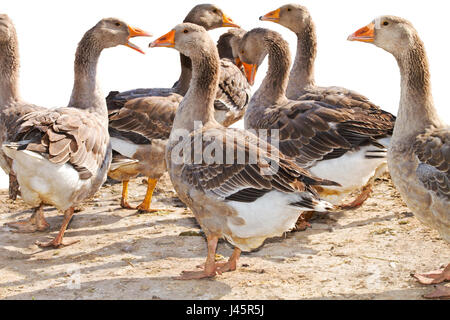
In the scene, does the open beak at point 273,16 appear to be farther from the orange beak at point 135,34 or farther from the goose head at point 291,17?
the orange beak at point 135,34

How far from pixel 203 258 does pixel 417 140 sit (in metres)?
2.87

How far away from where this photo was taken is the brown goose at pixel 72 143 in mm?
7508

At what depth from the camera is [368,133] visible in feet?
27.4

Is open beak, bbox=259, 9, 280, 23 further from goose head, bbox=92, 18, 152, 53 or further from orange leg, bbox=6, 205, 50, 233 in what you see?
orange leg, bbox=6, 205, 50, 233

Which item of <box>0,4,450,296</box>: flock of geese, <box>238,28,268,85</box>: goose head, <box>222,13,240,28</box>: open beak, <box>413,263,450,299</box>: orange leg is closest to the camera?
<box>413,263,450,299</box>: orange leg

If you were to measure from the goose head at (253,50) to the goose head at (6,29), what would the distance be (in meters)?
3.59

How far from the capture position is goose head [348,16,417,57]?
696 cm

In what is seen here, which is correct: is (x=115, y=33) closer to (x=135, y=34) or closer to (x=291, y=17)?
(x=135, y=34)

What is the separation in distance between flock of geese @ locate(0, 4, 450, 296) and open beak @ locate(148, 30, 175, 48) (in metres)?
0.01

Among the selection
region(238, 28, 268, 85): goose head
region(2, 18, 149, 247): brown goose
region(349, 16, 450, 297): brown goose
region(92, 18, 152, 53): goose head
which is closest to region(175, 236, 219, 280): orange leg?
region(2, 18, 149, 247): brown goose

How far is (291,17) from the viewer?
10.7 meters

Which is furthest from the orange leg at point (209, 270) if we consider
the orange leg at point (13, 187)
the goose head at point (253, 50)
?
the goose head at point (253, 50)

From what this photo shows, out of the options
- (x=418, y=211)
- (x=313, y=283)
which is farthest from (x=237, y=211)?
(x=418, y=211)

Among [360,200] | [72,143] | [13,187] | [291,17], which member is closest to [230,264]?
[72,143]
